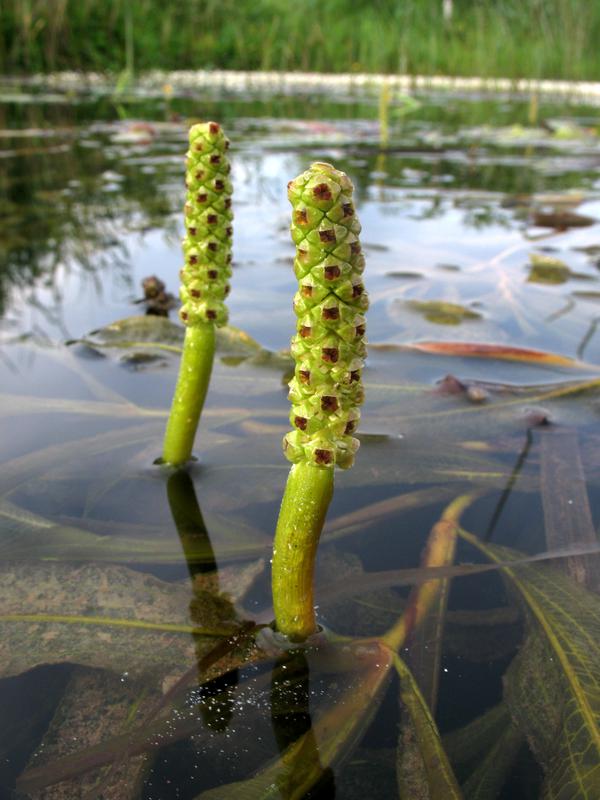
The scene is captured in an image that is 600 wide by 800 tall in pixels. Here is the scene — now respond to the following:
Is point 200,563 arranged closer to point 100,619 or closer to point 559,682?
point 100,619

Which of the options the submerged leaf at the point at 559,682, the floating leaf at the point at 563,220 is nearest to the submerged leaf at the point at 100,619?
the submerged leaf at the point at 559,682

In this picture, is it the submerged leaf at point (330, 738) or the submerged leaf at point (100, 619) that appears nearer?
the submerged leaf at point (330, 738)

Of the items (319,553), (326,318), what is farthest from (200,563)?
(326,318)

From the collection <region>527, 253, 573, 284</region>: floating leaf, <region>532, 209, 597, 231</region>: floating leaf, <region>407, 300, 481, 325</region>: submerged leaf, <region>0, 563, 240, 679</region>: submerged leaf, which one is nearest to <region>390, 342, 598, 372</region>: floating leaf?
<region>407, 300, 481, 325</region>: submerged leaf

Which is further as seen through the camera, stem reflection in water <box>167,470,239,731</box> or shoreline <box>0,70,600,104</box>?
shoreline <box>0,70,600,104</box>

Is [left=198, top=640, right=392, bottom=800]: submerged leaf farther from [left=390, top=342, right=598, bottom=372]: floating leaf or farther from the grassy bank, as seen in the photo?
the grassy bank

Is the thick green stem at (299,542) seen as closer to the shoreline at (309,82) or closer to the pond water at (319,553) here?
the pond water at (319,553)
